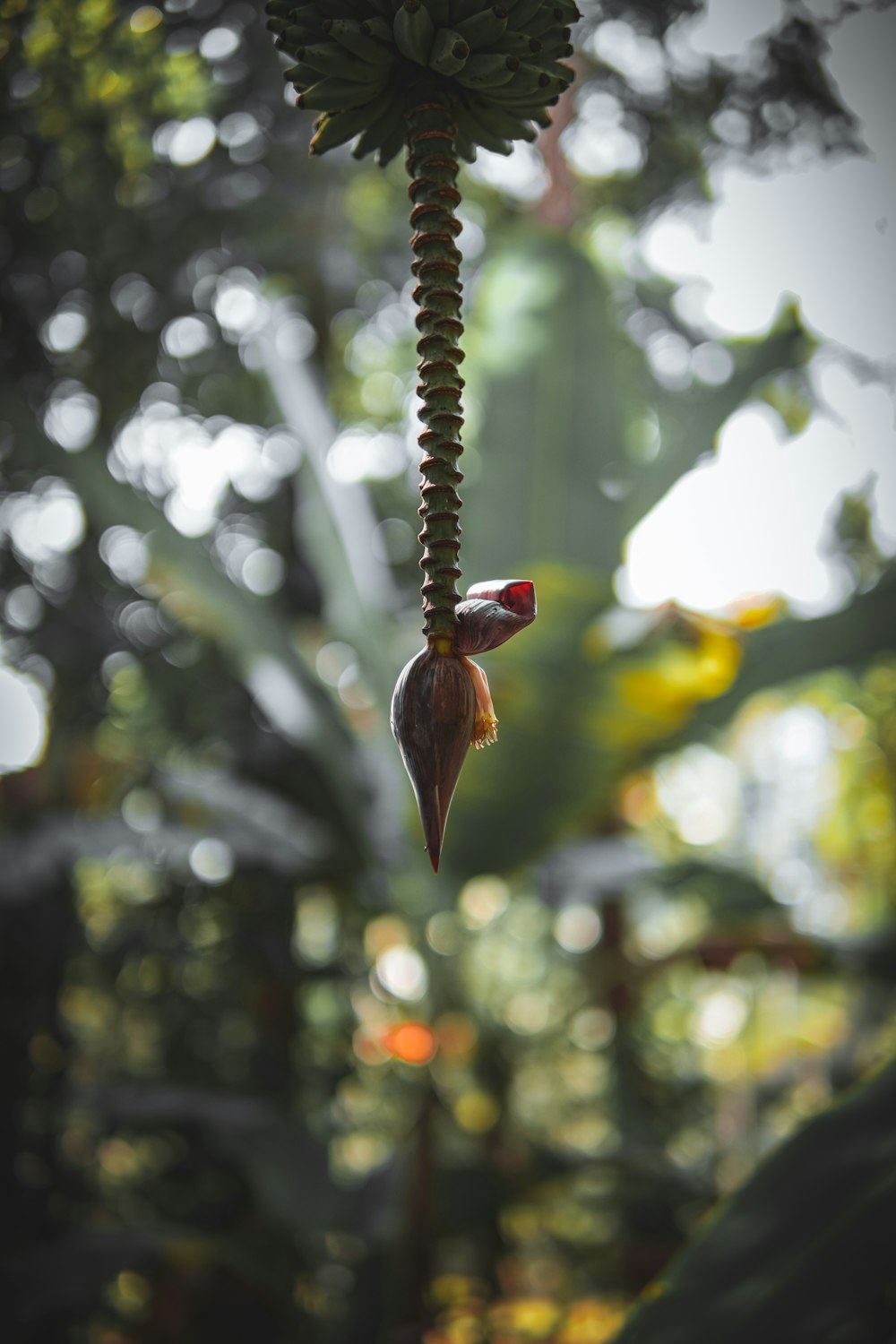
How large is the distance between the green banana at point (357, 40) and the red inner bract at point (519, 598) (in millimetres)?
164

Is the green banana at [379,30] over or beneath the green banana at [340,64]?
over

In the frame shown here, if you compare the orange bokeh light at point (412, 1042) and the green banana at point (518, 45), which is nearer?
the green banana at point (518, 45)

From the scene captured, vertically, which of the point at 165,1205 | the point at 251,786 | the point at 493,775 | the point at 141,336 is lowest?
the point at 165,1205

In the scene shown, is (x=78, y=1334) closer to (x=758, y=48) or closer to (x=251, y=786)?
(x=251, y=786)

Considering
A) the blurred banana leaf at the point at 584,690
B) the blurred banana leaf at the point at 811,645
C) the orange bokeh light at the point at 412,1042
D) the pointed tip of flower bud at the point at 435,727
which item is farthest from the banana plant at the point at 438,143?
the orange bokeh light at the point at 412,1042

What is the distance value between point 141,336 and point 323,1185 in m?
1.08

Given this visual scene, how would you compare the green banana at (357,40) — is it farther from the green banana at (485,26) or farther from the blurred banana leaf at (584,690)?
the blurred banana leaf at (584,690)

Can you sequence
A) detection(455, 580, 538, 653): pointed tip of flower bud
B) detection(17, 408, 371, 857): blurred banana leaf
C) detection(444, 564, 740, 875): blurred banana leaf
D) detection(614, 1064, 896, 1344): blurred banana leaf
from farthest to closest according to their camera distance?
1. detection(17, 408, 371, 857): blurred banana leaf
2. detection(444, 564, 740, 875): blurred banana leaf
3. detection(614, 1064, 896, 1344): blurred banana leaf
4. detection(455, 580, 538, 653): pointed tip of flower bud

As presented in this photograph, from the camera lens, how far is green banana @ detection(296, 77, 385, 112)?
10.9 inches

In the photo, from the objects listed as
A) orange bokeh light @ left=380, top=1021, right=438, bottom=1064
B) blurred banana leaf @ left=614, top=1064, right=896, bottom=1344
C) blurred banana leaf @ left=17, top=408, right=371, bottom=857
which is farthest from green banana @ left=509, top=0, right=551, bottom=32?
orange bokeh light @ left=380, top=1021, right=438, bottom=1064

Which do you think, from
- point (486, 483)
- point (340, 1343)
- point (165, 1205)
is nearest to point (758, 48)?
point (486, 483)

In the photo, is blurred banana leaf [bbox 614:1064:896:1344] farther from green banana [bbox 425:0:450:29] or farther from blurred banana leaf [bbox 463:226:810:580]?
blurred banana leaf [bbox 463:226:810:580]

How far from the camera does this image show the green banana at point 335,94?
0.91 feet

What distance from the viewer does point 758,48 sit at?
0.78m
